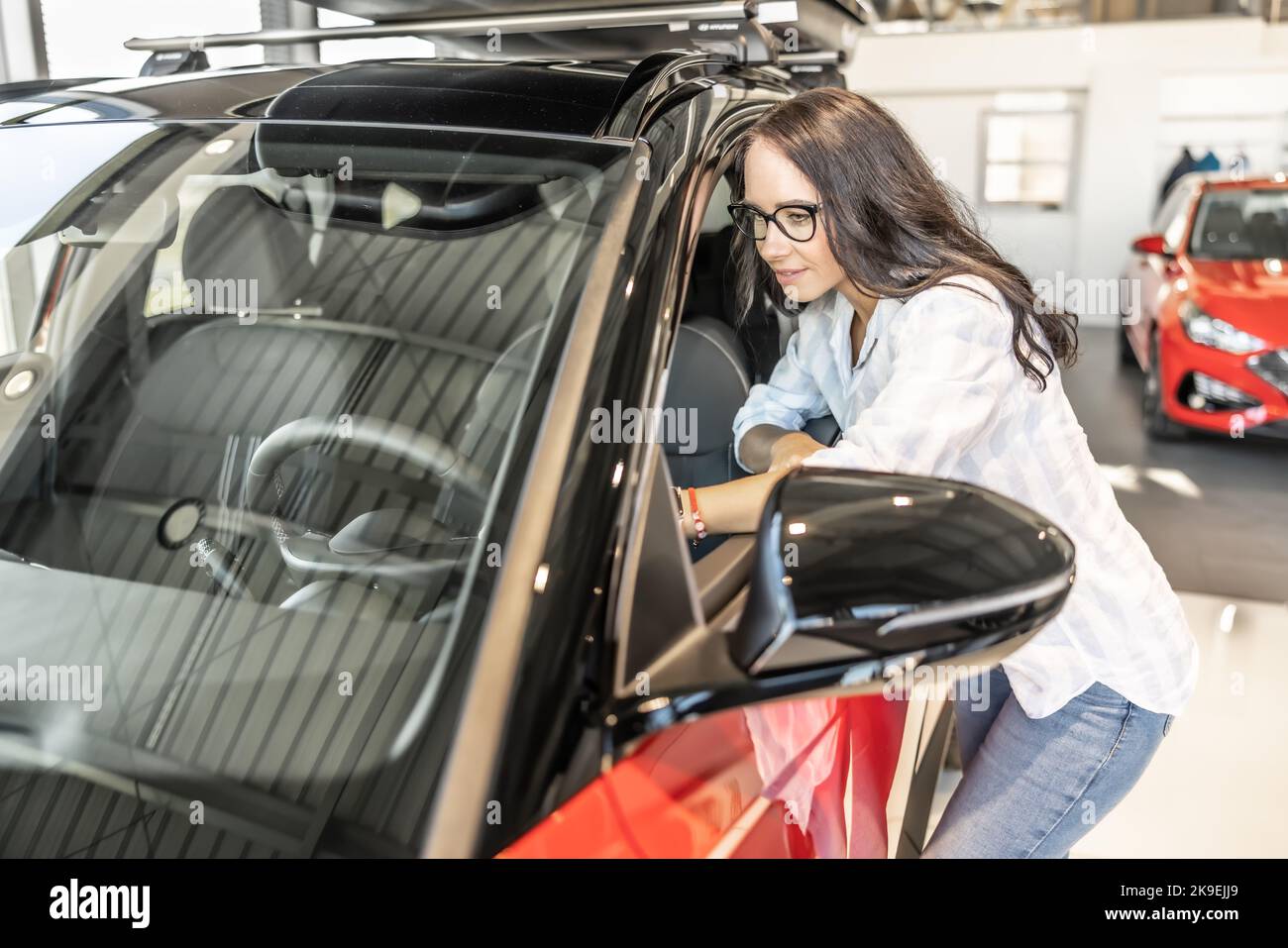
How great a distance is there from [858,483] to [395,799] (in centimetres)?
40

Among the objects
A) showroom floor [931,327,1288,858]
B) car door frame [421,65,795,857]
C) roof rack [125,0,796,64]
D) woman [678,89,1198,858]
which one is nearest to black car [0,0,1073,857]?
car door frame [421,65,795,857]

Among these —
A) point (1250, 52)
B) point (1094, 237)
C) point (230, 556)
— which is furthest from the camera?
point (1094, 237)

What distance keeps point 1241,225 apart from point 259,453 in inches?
220

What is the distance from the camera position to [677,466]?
4.68ft

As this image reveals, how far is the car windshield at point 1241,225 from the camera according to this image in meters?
5.12

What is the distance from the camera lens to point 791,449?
1263 millimetres

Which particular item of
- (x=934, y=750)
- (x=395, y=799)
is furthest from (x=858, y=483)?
(x=934, y=750)

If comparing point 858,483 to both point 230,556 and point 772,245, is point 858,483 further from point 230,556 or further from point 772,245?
point 230,556

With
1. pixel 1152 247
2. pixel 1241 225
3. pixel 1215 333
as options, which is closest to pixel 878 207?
pixel 1215 333

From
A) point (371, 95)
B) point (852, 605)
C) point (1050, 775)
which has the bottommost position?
point (1050, 775)

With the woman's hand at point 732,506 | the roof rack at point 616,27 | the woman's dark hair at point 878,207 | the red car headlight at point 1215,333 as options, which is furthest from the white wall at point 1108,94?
the woman's hand at point 732,506

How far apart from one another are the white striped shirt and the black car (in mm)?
190

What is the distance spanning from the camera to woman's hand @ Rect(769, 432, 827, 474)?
4.06 ft

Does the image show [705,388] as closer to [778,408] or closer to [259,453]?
[778,408]
